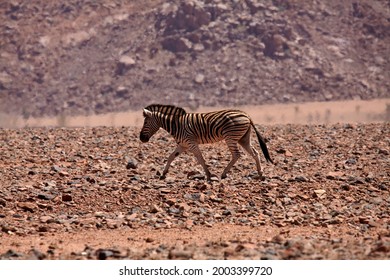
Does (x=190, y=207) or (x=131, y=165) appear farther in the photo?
(x=131, y=165)

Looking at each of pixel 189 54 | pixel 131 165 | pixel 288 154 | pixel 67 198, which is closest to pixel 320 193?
pixel 67 198

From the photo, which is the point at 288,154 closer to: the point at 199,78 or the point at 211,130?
the point at 211,130

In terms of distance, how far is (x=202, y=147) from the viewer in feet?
76.8

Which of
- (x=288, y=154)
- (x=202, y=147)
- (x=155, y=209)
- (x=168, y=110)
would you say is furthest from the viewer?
(x=202, y=147)

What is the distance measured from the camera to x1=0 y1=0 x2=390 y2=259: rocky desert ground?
477 inches

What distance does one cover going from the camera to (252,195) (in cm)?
1477

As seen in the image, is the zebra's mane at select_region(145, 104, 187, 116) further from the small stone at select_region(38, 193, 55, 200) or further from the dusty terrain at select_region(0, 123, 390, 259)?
the small stone at select_region(38, 193, 55, 200)

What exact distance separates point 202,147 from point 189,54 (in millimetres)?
34179

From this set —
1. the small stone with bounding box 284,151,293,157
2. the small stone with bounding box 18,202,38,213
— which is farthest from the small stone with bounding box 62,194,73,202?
the small stone with bounding box 284,151,293,157

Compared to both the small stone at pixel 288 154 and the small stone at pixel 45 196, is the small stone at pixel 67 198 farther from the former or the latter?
the small stone at pixel 288 154

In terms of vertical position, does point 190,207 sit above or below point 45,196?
above

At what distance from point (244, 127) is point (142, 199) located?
367 centimetres

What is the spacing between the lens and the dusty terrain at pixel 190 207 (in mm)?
10398

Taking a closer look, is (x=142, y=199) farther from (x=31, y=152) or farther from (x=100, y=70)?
(x=100, y=70)
